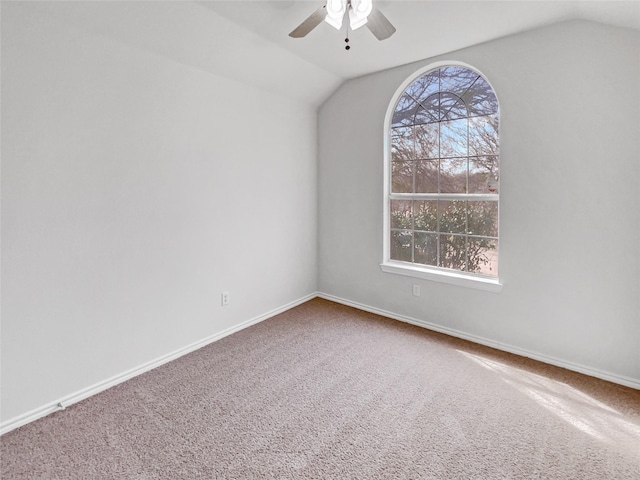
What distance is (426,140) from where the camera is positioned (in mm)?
3164

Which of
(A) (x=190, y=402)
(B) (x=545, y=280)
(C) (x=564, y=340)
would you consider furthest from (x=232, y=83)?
(C) (x=564, y=340)

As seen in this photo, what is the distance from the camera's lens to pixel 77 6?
1885 mm

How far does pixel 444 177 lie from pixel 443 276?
3.03ft

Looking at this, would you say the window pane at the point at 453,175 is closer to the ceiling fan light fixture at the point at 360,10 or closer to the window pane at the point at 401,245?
the window pane at the point at 401,245

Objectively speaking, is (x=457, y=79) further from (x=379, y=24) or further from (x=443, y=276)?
(x=443, y=276)

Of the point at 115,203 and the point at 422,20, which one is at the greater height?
the point at 422,20

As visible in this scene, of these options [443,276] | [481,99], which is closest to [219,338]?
[443,276]

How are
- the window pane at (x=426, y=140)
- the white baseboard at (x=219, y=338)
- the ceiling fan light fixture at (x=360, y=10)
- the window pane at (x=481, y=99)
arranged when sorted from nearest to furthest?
the ceiling fan light fixture at (x=360, y=10)
the white baseboard at (x=219, y=338)
the window pane at (x=481, y=99)
the window pane at (x=426, y=140)

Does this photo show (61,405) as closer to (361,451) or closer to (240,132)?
(361,451)

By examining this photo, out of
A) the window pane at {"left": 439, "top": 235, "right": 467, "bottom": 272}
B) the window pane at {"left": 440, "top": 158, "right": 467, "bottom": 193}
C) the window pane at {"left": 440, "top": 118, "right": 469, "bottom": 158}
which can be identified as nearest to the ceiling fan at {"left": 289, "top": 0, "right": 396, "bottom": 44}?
the window pane at {"left": 440, "top": 118, "right": 469, "bottom": 158}

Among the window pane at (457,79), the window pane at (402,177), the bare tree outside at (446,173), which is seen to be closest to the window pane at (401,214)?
the bare tree outside at (446,173)

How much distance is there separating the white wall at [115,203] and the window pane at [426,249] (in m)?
1.54

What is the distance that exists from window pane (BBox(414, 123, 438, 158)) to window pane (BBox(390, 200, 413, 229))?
49cm

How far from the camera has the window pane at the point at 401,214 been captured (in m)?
3.34
